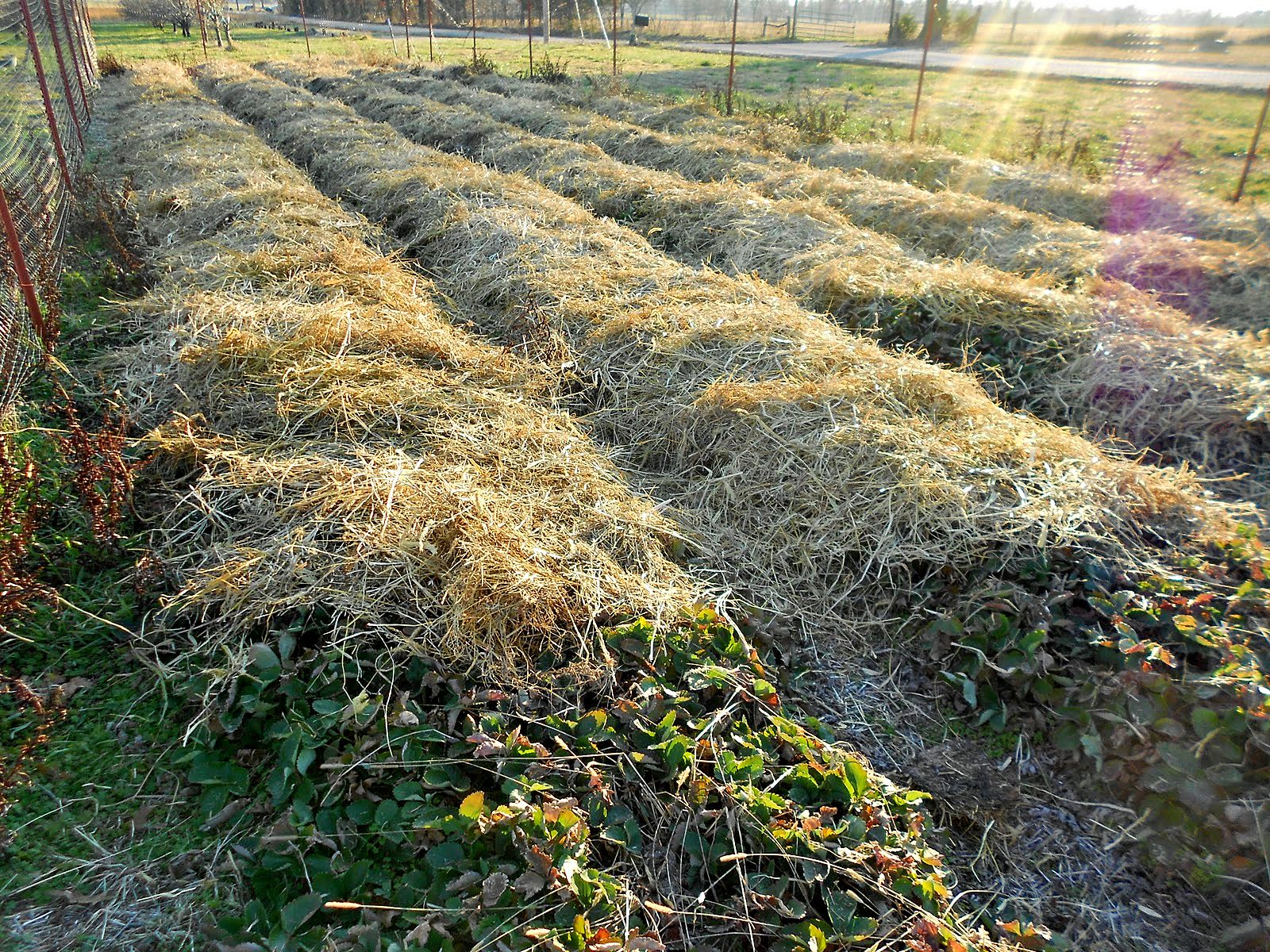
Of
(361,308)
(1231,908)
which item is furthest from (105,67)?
(1231,908)

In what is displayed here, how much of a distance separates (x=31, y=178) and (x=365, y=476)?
5203 millimetres

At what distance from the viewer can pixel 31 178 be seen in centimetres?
596

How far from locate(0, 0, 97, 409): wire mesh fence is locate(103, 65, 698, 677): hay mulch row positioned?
476mm

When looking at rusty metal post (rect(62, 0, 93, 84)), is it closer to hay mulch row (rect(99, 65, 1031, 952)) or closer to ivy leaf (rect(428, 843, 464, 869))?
hay mulch row (rect(99, 65, 1031, 952))

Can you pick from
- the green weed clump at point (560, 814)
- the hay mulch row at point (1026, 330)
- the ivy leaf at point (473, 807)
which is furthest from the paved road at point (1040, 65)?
the ivy leaf at point (473, 807)

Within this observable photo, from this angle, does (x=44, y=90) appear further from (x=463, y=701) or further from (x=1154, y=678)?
(x=1154, y=678)

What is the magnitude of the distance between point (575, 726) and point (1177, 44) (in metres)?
30.1

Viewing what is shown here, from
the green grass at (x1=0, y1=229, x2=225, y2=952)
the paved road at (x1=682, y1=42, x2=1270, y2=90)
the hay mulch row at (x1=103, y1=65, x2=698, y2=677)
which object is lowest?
the green grass at (x1=0, y1=229, x2=225, y2=952)

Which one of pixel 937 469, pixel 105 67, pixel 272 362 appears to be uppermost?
pixel 105 67

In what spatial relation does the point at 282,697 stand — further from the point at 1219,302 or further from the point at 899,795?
the point at 1219,302

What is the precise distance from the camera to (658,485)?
3.59 meters

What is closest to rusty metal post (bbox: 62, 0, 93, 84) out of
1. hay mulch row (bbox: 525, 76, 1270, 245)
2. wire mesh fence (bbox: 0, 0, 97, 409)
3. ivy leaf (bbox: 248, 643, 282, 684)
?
wire mesh fence (bbox: 0, 0, 97, 409)

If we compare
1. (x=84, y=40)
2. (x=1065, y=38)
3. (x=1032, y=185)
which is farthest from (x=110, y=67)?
(x=1065, y=38)

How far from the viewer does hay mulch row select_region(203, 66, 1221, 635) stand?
121 inches
